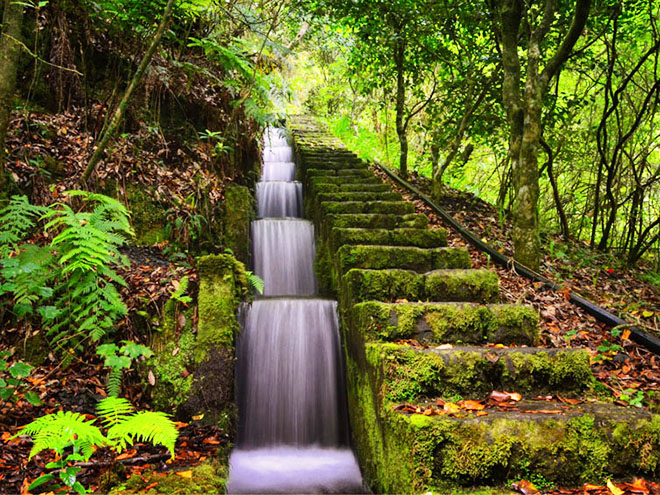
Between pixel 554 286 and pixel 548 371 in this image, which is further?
pixel 554 286

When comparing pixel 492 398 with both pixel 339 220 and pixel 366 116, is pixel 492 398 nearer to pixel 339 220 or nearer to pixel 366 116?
pixel 339 220

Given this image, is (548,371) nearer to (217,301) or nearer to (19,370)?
(217,301)

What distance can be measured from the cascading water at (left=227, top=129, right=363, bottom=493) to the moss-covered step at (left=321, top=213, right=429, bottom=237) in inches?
51.4

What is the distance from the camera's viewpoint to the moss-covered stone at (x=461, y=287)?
4.61 m

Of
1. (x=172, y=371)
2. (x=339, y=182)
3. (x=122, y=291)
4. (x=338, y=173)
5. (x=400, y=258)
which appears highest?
(x=338, y=173)

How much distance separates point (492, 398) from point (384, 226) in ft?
11.3

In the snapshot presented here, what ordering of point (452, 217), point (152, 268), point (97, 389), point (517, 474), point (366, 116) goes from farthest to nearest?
point (366, 116), point (452, 217), point (152, 268), point (97, 389), point (517, 474)

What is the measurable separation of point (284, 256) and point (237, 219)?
1046mm

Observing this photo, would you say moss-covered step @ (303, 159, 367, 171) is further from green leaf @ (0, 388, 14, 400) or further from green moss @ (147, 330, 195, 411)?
green leaf @ (0, 388, 14, 400)

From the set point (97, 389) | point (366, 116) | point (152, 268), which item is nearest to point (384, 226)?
point (152, 268)

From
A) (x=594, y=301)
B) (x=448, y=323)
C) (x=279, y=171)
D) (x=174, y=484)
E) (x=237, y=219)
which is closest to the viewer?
(x=174, y=484)

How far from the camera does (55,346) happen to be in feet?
13.3

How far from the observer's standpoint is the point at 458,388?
3.23m

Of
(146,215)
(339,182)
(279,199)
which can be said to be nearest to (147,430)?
(146,215)
